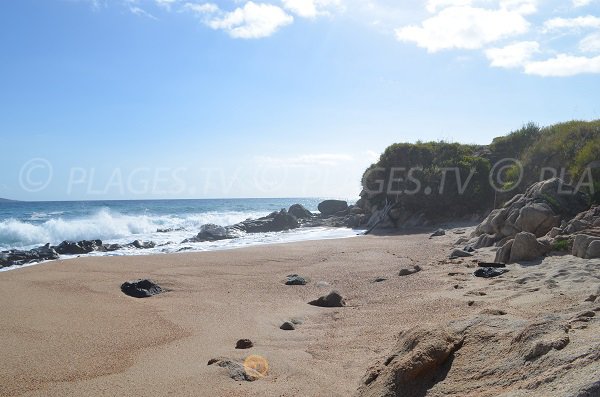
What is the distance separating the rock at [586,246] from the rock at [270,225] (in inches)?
851

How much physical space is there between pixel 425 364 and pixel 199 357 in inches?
108

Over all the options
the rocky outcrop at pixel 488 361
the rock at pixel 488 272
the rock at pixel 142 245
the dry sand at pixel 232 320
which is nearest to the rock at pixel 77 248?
the rock at pixel 142 245

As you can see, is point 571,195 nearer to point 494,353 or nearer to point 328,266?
point 328,266

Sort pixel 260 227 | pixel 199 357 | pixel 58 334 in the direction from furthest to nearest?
pixel 260 227
pixel 58 334
pixel 199 357

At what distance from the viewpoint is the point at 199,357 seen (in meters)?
5.06

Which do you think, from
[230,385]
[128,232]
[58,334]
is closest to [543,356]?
[230,385]

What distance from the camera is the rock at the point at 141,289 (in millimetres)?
8766

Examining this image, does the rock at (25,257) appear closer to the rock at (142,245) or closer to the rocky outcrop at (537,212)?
the rock at (142,245)

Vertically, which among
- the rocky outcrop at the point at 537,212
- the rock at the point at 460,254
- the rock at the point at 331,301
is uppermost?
the rocky outcrop at the point at 537,212

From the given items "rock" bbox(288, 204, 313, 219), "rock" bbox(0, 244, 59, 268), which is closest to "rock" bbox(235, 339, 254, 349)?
"rock" bbox(0, 244, 59, 268)

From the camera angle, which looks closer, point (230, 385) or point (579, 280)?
point (230, 385)

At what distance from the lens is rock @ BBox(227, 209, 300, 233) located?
95.5ft

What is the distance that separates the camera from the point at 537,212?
10.7 meters

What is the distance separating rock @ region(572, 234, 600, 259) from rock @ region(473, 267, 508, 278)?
A: 1.22 m
